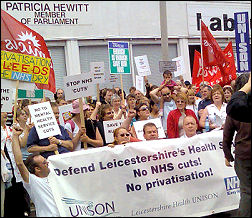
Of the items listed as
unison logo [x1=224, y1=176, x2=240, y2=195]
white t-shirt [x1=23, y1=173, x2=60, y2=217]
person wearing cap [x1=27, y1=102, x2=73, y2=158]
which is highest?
person wearing cap [x1=27, y1=102, x2=73, y2=158]

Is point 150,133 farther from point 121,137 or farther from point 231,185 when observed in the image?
point 231,185

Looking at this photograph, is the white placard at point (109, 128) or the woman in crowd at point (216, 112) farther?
the woman in crowd at point (216, 112)

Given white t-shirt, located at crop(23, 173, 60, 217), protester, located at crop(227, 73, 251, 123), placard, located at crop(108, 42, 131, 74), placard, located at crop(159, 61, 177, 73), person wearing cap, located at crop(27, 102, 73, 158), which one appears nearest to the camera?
protester, located at crop(227, 73, 251, 123)

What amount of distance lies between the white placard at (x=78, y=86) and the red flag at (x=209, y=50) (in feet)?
17.7

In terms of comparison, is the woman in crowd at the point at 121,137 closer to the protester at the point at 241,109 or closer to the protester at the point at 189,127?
the protester at the point at 189,127

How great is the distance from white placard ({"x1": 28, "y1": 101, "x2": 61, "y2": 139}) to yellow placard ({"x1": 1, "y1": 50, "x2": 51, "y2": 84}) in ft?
1.77

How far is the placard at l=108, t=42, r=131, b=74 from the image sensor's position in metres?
9.98

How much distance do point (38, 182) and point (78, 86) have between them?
1.86 m

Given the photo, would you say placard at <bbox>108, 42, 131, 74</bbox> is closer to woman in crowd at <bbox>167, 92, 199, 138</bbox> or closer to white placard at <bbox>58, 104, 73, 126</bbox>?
white placard at <bbox>58, 104, 73, 126</bbox>

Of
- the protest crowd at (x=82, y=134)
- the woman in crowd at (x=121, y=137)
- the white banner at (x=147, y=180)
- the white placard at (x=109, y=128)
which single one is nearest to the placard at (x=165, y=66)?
the protest crowd at (x=82, y=134)

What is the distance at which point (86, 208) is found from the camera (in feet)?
17.5

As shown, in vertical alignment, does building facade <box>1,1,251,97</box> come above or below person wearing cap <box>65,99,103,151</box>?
above

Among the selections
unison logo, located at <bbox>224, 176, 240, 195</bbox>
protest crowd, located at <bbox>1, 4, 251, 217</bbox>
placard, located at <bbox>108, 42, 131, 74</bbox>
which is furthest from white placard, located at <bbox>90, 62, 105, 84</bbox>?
unison logo, located at <bbox>224, 176, 240, 195</bbox>

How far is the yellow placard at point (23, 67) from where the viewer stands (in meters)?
6.53
